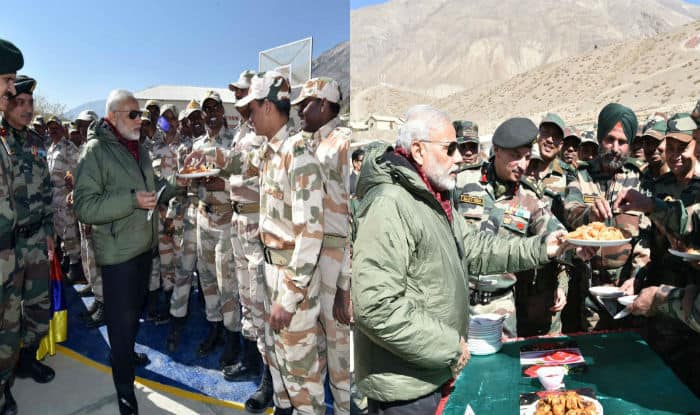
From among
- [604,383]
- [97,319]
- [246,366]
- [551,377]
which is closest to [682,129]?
[604,383]

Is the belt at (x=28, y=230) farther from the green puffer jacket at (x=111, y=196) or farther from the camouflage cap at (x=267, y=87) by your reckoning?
the camouflage cap at (x=267, y=87)

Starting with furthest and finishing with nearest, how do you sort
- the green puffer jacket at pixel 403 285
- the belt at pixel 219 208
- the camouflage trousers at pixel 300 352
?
the belt at pixel 219 208 < the camouflage trousers at pixel 300 352 < the green puffer jacket at pixel 403 285

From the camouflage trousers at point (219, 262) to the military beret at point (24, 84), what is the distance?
142 centimetres

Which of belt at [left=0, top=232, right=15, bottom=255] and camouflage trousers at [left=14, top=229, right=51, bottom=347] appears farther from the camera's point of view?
camouflage trousers at [left=14, top=229, right=51, bottom=347]

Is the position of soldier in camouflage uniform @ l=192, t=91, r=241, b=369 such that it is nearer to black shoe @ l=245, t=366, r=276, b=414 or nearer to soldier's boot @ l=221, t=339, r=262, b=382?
soldier's boot @ l=221, t=339, r=262, b=382

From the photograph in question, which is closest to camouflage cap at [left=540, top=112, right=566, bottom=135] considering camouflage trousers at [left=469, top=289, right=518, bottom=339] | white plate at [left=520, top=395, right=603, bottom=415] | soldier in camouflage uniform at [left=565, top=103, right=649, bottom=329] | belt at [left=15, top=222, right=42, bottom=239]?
soldier in camouflage uniform at [left=565, top=103, right=649, bottom=329]

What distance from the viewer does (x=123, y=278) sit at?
287cm

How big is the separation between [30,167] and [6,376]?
1.80 m

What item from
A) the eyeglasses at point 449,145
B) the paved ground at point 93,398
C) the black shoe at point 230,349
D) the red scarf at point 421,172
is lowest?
the paved ground at point 93,398

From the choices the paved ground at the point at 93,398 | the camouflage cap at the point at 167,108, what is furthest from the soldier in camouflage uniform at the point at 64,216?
the paved ground at the point at 93,398

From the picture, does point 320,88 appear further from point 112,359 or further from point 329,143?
point 112,359

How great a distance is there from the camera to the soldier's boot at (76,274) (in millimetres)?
6051

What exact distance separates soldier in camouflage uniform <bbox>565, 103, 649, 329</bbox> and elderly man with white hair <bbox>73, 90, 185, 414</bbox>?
292cm

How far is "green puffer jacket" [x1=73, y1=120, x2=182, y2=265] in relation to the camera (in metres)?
2.74
